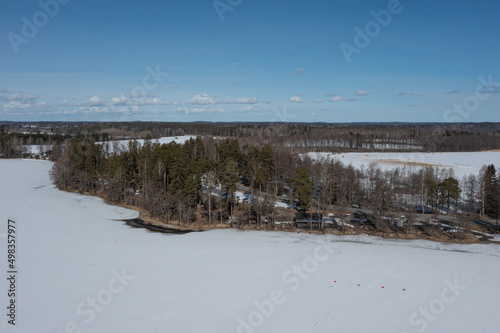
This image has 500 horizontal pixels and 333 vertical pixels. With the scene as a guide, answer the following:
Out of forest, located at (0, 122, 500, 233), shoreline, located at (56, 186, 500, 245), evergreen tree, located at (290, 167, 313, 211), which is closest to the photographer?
shoreline, located at (56, 186, 500, 245)

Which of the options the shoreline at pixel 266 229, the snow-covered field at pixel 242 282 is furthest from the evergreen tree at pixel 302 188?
the snow-covered field at pixel 242 282

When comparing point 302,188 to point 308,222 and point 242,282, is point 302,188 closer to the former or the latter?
point 308,222

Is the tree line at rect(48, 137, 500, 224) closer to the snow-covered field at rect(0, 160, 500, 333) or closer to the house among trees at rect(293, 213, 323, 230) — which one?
the house among trees at rect(293, 213, 323, 230)

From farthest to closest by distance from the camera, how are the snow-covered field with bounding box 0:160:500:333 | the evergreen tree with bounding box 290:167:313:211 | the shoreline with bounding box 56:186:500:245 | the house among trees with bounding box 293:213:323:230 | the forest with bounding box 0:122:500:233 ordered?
1. the forest with bounding box 0:122:500:233
2. the evergreen tree with bounding box 290:167:313:211
3. the house among trees with bounding box 293:213:323:230
4. the shoreline with bounding box 56:186:500:245
5. the snow-covered field with bounding box 0:160:500:333

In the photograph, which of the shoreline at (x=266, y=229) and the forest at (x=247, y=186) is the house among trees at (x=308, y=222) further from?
the forest at (x=247, y=186)

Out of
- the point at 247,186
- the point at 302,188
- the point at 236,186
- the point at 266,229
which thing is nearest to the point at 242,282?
the point at 266,229

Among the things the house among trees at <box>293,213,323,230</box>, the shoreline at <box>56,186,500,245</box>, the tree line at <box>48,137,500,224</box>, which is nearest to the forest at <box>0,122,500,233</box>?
the tree line at <box>48,137,500,224</box>

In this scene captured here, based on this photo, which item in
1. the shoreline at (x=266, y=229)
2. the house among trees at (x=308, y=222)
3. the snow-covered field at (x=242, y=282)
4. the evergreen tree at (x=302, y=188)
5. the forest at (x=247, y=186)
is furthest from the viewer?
the forest at (x=247, y=186)

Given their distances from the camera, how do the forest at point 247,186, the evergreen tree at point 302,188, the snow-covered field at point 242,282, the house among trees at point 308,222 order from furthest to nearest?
1. the forest at point 247,186
2. the evergreen tree at point 302,188
3. the house among trees at point 308,222
4. the snow-covered field at point 242,282

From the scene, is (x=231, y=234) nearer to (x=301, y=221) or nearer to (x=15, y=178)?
(x=301, y=221)
